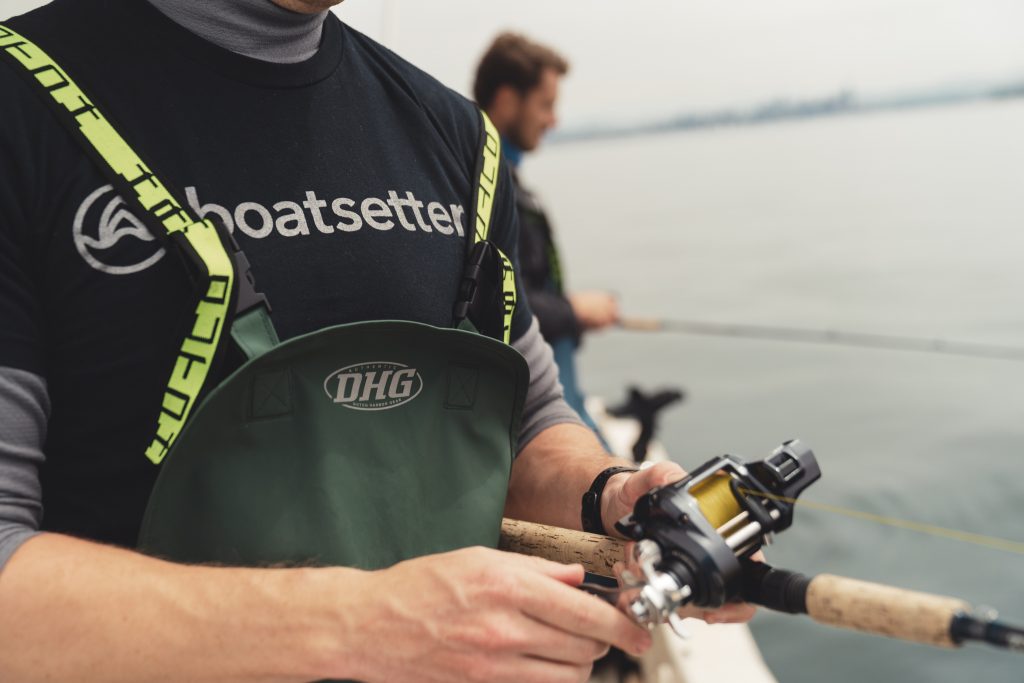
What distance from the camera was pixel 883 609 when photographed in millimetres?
823

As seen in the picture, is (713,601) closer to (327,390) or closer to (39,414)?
(327,390)

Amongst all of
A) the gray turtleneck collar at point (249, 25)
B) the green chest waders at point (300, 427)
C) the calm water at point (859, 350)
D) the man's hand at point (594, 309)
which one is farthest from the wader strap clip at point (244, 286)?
the calm water at point (859, 350)

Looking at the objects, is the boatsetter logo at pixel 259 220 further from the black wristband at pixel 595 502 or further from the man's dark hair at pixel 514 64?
the man's dark hair at pixel 514 64

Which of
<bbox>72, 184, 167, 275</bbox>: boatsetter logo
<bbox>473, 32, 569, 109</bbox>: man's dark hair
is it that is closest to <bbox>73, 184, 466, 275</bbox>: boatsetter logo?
<bbox>72, 184, 167, 275</bbox>: boatsetter logo

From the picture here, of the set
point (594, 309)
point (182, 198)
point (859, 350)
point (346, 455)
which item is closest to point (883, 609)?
point (346, 455)

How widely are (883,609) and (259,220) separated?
74 cm

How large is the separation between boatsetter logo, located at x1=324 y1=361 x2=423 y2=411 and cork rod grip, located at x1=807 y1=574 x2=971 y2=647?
1.57ft

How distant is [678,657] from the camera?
2.67 meters

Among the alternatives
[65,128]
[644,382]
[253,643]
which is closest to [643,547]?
[253,643]

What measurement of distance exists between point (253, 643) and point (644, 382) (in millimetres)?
8522

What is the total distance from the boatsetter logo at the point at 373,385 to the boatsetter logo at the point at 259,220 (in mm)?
165

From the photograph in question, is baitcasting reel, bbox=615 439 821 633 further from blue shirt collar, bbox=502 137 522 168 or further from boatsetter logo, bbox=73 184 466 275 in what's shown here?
blue shirt collar, bbox=502 137 522 168

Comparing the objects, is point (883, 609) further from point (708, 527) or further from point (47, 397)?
point (47, 397)

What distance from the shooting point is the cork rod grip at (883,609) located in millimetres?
771
